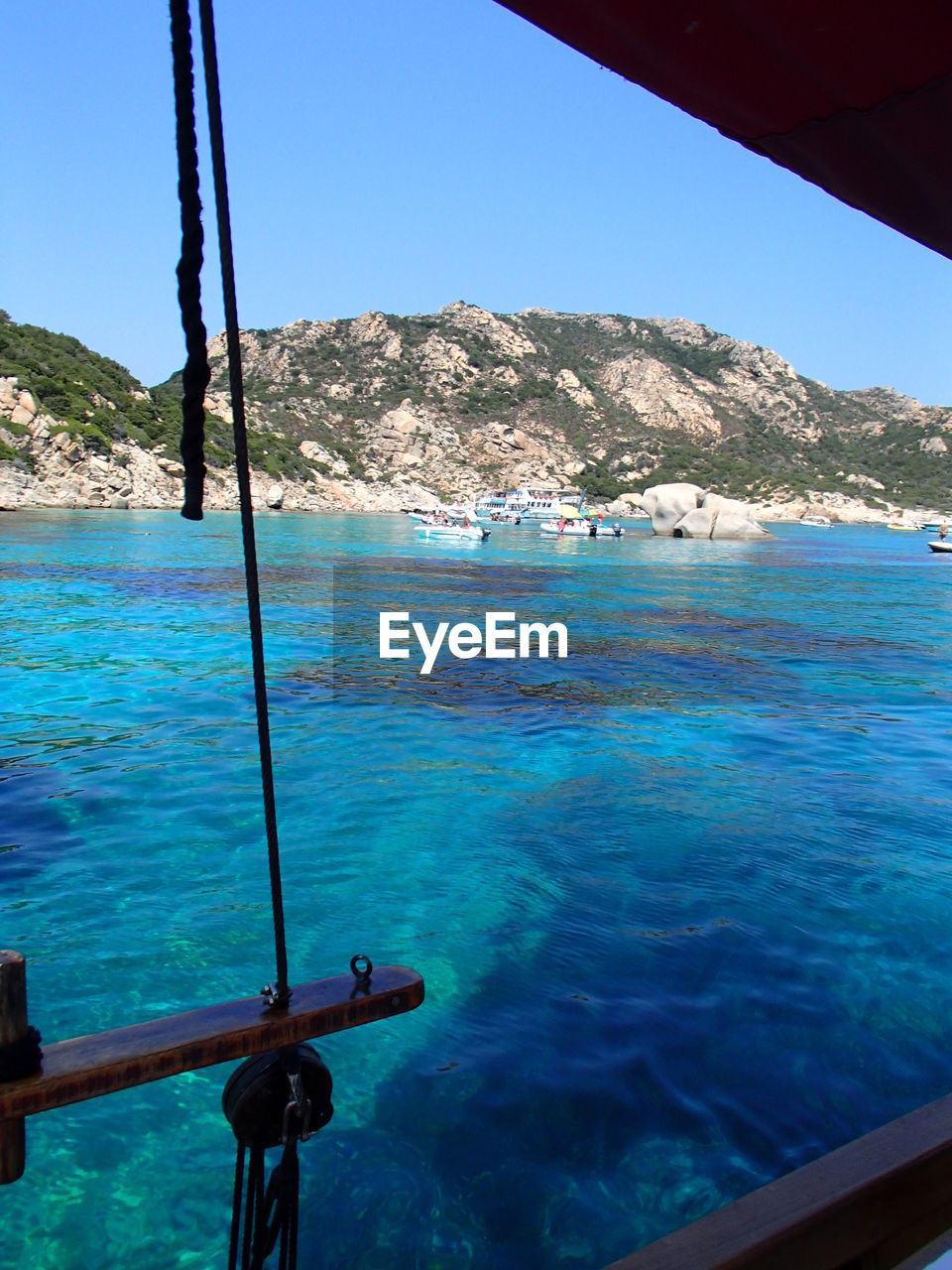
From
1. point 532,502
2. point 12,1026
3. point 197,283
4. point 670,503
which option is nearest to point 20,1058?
point 12,1026

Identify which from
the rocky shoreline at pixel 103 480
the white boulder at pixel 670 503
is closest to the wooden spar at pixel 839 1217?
the rocky shoreline at pixel 103 480

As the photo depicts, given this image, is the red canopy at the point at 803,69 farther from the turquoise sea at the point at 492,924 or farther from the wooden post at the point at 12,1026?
the turquoise sea at the point at 492,924

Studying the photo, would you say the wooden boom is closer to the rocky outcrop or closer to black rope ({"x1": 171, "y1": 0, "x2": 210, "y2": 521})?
black rope ({"x1": 171, "y1": 0, "x2": 210, "y2": 521})

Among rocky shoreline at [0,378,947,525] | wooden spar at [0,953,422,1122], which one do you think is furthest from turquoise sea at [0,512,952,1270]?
rocky shoreline at [0,378,947,525]

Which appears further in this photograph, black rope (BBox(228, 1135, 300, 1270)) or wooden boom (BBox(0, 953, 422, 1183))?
black rope (BBox(228, 1135, 300, 1270))

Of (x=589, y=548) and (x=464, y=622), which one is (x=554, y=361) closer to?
(x=589, y=548)

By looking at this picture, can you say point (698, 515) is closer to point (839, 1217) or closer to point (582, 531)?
point (582, 531)

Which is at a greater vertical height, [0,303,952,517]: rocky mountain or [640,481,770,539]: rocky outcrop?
[0,303,952,517]: rocky mountain
